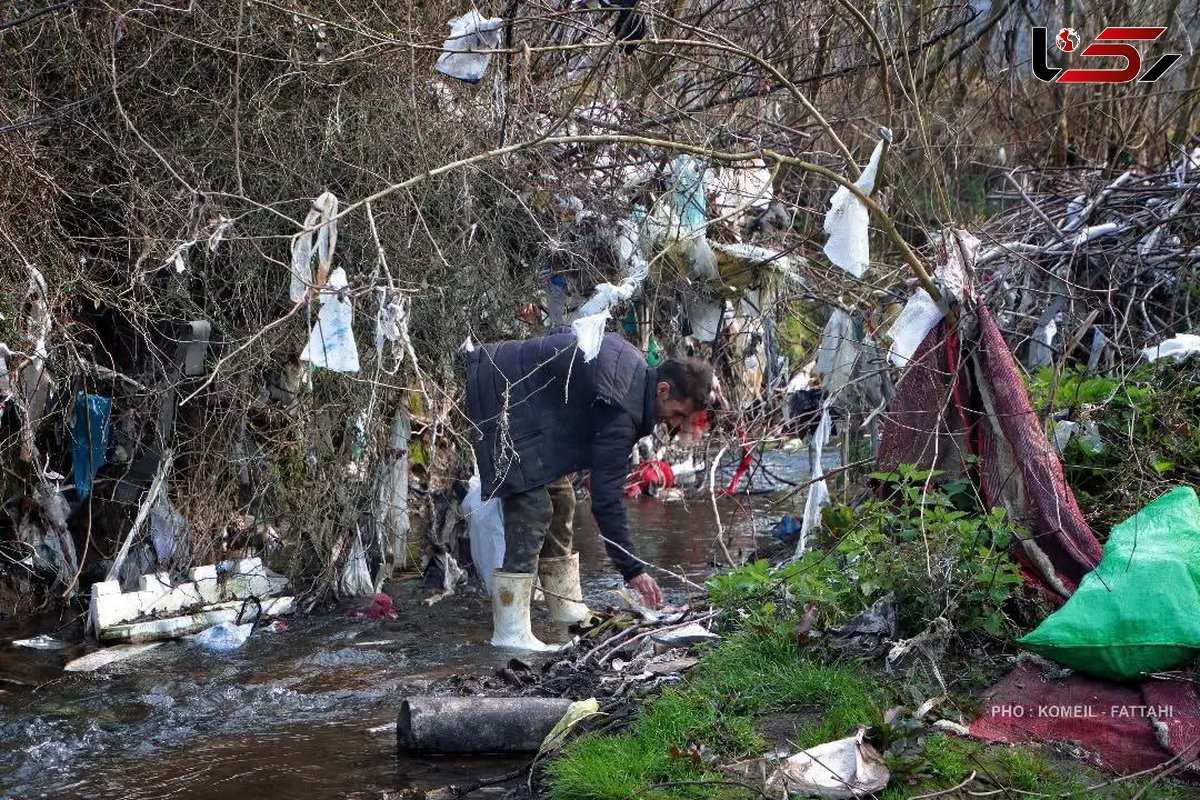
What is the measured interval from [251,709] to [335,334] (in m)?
1.63

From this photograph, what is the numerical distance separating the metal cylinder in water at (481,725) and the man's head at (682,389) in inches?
57.8

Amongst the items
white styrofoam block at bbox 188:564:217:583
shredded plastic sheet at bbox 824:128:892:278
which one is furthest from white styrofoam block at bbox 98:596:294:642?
→ shredded plastic sheet at bbox 824:128:892:278

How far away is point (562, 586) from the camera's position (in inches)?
247

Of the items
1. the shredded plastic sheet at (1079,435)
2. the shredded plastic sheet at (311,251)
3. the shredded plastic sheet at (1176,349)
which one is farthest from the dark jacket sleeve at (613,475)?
the shredded plastic sheet at (1176,349)

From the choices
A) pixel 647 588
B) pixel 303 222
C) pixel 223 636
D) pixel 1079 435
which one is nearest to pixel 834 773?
pixel 647 588

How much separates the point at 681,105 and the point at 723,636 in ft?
12.9

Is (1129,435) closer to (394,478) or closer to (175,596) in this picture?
(394,478)

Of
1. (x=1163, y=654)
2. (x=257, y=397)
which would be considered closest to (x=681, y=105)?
(x=257, y=397)

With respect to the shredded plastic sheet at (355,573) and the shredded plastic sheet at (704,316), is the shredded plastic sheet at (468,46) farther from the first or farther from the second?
the shredded plastic sheet at (355,573)

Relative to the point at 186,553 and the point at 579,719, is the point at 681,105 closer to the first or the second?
the point at 186,553

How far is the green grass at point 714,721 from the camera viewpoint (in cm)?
370

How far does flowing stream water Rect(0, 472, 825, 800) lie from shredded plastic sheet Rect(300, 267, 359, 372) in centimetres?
145

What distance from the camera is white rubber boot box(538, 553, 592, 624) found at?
624 cm

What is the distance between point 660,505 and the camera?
980cm
